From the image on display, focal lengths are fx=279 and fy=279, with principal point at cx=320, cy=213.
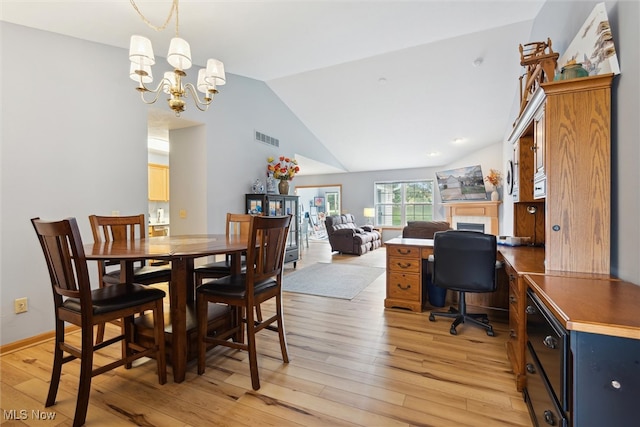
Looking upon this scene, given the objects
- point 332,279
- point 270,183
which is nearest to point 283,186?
point 270,183

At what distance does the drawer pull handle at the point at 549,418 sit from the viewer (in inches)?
43.3

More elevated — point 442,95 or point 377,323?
point 442,95

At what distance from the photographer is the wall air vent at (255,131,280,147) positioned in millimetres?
5000

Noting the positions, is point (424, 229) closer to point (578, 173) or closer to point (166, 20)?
point (578, 173)

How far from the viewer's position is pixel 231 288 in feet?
6.22

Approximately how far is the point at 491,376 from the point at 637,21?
85.0 inches

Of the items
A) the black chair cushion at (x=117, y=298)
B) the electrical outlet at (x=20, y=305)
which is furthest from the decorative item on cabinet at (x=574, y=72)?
the electrical outlet at (x=20, y=305)

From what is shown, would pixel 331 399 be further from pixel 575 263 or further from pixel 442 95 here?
pixel 442 95

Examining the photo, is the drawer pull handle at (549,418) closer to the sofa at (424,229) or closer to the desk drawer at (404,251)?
the desk drawer at (404,251)

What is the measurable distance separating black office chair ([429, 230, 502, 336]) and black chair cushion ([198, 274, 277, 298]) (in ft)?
5.38

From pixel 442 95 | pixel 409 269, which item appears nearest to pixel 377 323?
pixel 409 269

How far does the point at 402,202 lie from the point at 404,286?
21.2 feet

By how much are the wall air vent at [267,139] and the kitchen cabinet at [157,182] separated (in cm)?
251

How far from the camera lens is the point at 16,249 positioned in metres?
2.32
